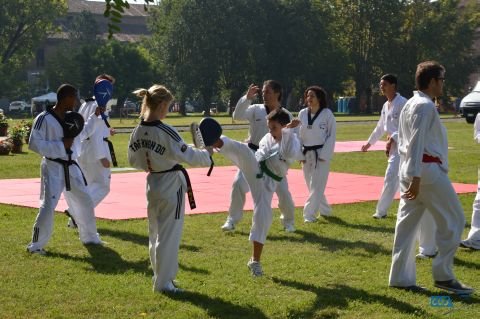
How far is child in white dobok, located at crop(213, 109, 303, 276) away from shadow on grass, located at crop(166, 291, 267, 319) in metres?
1.03

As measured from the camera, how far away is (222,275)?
28.3 ft

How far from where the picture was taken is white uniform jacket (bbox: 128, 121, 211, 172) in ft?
24.4

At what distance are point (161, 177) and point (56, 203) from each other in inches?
103

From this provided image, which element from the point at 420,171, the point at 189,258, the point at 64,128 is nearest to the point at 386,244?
the point at 189,258

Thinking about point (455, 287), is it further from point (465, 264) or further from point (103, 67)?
point (103, 67)

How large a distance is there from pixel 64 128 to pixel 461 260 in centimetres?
453

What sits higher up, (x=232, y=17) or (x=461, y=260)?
(x=232, y=17)

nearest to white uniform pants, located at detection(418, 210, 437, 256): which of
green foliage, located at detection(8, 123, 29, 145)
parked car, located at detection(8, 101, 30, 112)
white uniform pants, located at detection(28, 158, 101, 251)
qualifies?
white uniform pants, located at detection(28, 158, 101, 251)

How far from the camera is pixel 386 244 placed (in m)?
10.5

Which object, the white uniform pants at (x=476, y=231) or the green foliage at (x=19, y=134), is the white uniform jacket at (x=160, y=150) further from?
the green foliage at (x=19, y=134)

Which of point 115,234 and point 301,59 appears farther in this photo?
point 301,59

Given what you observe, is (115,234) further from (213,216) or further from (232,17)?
(232,17)

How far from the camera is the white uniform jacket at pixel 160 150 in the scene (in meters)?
7.43

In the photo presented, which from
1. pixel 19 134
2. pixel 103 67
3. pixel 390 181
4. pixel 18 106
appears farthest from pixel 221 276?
Answer: pixel 18 106
